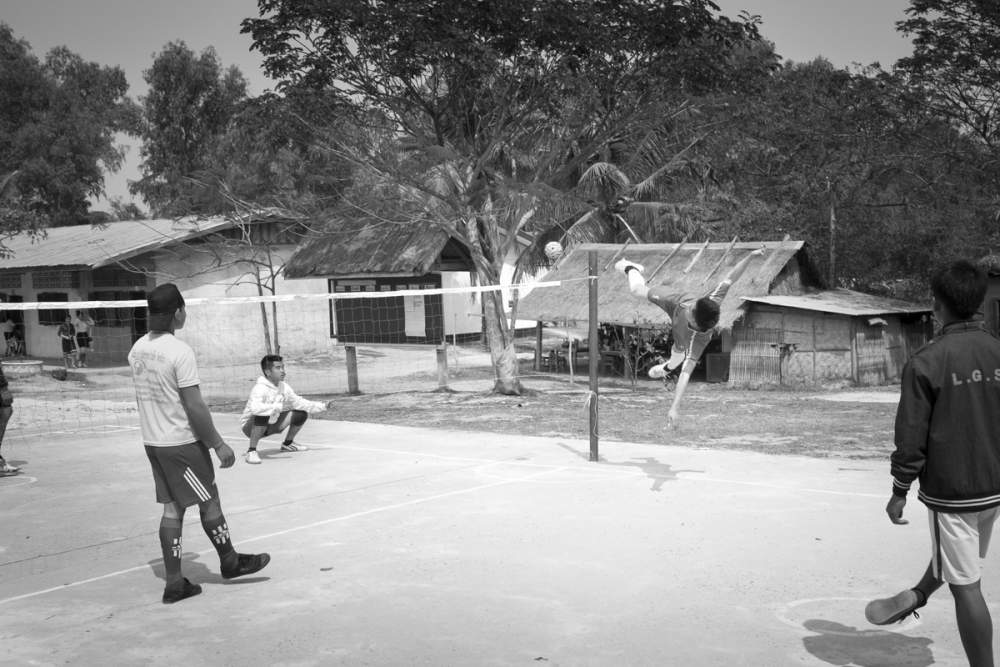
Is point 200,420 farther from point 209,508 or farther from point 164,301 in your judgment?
point 164,301

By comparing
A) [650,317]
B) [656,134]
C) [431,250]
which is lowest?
[650,317]

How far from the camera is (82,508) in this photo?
9320mm

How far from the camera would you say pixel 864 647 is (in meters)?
5.06

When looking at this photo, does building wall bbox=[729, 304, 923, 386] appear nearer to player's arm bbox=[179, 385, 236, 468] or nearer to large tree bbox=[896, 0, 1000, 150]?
large tree bbox=[896, 0, 1000, 150]

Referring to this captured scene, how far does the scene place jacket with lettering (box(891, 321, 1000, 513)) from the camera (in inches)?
170

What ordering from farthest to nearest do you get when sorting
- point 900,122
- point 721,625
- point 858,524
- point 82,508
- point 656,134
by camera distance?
point 900,122 < point 656,134 < point 82,508 < point 858,524 < point 721,625

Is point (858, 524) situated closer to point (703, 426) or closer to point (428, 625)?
point (428, 625)

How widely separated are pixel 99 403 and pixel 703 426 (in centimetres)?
1240

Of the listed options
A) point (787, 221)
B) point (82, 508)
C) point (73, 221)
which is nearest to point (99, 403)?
point (82, 508)

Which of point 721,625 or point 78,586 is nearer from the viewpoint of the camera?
point 721,625

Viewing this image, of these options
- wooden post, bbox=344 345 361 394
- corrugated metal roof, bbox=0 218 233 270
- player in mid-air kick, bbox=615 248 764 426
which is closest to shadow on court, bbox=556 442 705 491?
player in mid-air kick, bbox=615 248 764 426

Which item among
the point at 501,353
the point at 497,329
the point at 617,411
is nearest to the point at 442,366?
the point at 501,353

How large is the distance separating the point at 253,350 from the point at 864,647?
26564mm

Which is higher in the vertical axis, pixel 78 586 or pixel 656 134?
pixel 656 134
